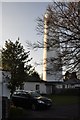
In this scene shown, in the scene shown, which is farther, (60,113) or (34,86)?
(34,86)

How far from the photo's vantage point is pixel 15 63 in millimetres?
27141

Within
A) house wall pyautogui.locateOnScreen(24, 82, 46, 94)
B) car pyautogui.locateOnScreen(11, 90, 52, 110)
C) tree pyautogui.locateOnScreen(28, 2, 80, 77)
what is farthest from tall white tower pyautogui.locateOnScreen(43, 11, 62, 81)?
house wall pyautogui.locateOnScreen(24, 82, 46, 94)

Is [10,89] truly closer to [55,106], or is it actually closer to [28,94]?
[28,94]

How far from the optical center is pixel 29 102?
2662 cm

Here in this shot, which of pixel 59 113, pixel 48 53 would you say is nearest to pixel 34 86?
pixel 59 113

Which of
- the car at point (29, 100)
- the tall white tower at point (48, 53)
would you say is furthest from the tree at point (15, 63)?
the tall white tower at point (48, 53)

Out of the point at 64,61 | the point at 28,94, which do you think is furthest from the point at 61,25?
the point at 28,94

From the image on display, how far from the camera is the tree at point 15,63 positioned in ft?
88.0

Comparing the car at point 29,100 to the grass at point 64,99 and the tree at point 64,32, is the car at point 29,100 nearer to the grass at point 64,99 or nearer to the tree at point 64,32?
the grass at point 64,99

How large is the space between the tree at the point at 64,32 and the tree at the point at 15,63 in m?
6.50

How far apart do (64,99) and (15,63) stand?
209 inches

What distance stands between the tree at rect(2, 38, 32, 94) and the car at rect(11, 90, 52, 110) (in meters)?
0.65

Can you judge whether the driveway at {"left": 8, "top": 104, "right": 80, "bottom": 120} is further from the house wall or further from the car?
the house wall

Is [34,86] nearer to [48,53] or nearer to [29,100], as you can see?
[29,100]
